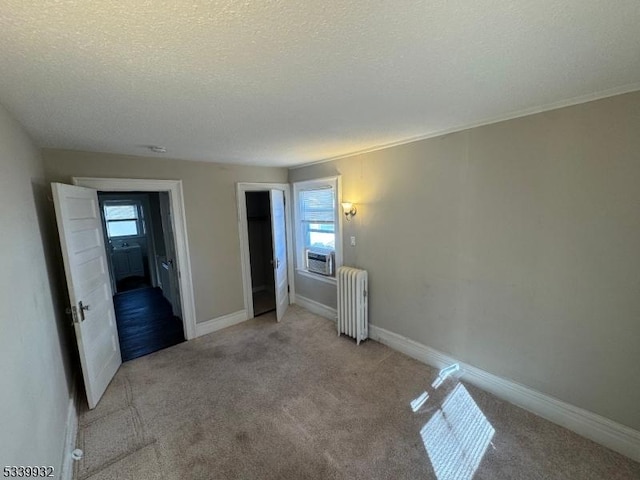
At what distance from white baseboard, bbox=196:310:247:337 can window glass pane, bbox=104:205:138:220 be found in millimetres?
4335

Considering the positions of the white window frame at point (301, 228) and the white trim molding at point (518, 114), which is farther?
the white window frame at point (301, 228)

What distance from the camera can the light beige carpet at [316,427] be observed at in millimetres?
1794

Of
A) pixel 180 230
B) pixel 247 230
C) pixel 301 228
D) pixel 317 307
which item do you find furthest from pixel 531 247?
pixel 180 230

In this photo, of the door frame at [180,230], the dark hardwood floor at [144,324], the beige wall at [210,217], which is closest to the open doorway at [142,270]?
the dark hardwood floor at [144,324]

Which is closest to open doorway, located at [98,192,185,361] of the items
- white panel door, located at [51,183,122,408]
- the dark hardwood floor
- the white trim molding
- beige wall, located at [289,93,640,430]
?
the dark hardwood floor

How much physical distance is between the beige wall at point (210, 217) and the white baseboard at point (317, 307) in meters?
1.02

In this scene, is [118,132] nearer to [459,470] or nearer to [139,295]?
[459,470]

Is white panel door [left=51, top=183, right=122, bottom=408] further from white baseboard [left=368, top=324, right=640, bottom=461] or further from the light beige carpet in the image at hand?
white baseboard [left=368, top=324, right=640, bottom=461]

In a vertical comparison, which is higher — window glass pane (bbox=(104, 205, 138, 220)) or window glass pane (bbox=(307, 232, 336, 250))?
window glass pane (bbox=(104, 205, 138, 220))

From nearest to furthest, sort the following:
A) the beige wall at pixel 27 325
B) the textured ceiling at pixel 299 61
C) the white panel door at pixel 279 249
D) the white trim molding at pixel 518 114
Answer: the textured ceiling at pixel 299 61
the beige wall at pixel 27 325
the white trim molding at pixel 518 114
the white panel door at pixel 279 249

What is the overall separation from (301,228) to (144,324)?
2.84 m

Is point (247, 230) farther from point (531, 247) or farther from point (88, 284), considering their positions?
point (531, 247)

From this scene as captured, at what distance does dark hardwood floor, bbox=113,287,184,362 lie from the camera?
350 cm

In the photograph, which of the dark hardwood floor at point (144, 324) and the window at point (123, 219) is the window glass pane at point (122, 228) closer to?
the window at point (123, 219)
